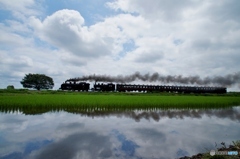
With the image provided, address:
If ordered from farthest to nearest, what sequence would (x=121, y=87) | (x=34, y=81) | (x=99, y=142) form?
1. (x=34, y=81)
2. (x=121, y=87)
3. (x=99, y=142)

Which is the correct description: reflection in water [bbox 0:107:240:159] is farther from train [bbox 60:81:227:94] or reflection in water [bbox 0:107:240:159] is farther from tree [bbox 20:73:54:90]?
tree [bbox 20:73:54:90]

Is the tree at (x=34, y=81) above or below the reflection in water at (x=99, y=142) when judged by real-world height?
above

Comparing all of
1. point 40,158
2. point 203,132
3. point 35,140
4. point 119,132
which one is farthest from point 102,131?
point 203,132

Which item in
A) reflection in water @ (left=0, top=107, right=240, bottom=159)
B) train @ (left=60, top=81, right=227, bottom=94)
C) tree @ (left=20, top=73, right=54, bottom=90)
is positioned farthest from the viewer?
tree @ (left=20, top=73, right=54, bottom=90)

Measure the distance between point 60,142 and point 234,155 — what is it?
5.31 metres

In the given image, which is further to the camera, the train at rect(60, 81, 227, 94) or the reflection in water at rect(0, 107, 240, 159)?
the train at rect(60, 81, 227, 94)

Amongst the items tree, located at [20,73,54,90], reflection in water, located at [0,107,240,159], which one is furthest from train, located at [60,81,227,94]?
reflection in water, located at [0,107,240,159]

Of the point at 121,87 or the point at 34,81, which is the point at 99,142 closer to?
the point at 121,87

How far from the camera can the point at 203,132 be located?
8.03 metres

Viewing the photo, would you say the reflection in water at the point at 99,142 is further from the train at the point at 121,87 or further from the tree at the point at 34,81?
the tree at the point at 34,81

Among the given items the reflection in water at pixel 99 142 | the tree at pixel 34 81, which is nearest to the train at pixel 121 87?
the tree at pixel 34 81

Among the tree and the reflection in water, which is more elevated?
the tree

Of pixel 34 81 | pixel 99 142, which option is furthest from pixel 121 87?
pixel 99 142

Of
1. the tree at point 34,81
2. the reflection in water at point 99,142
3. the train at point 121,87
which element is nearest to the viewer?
the reflection in water at point 99,142
